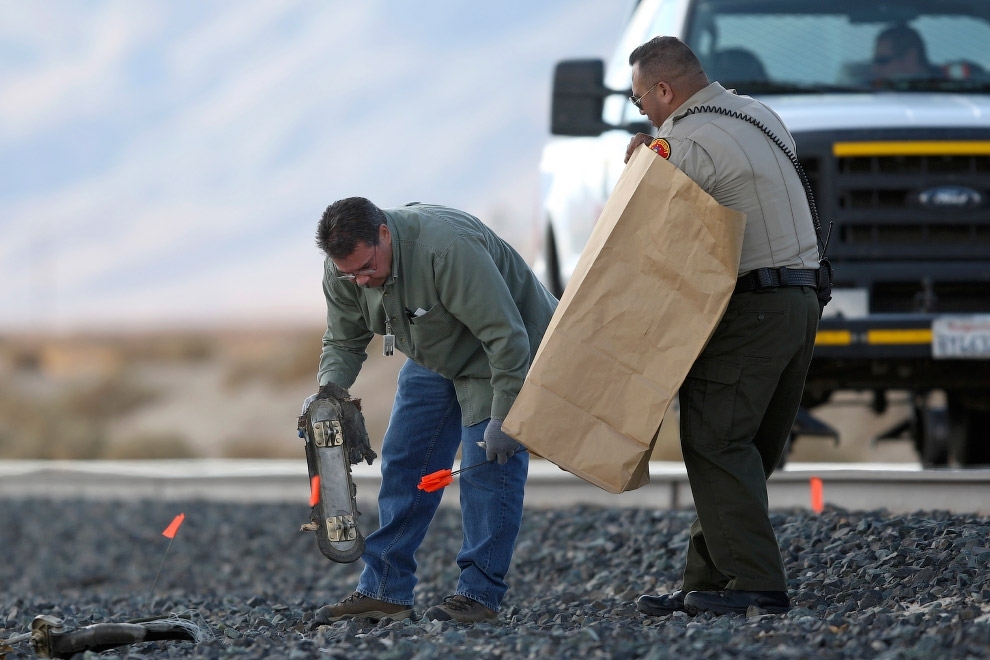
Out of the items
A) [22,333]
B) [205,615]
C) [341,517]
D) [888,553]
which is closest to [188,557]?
[205,615]

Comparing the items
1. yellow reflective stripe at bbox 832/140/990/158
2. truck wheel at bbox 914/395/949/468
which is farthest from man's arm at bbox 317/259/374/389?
truck wheel at bbox 914/395/949/468

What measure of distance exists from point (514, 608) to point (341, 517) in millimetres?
1111

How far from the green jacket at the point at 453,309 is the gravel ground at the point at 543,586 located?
961mm

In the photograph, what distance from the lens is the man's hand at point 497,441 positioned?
17.1 feet

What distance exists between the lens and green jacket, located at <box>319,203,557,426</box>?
527 centimetres

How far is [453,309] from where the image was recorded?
5.32 meters

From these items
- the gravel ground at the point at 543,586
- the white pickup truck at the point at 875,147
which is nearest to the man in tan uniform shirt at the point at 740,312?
the gravel ground at the point at 543,586

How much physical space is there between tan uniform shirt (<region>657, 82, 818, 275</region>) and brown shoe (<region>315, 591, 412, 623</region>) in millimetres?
2000

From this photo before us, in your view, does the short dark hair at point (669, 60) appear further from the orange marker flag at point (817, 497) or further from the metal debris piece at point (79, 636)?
the orange marker flag at point (817, 497)

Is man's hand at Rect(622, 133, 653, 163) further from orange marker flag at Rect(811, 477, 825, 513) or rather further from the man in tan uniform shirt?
orange marker flag at Rect(811, 477, 825, 513)

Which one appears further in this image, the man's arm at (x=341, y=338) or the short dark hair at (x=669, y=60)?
the man's arm at (x=341, y=338)

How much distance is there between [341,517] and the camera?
553cm

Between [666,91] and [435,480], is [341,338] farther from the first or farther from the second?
[666,91]

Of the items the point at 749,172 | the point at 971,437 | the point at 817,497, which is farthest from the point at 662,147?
the point at 971,437
